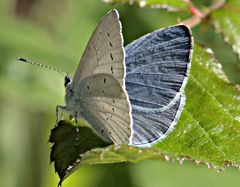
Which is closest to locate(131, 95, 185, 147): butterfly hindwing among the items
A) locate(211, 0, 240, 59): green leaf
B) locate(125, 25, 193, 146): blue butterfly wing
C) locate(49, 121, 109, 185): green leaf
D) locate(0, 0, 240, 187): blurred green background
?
locate(125, 25, 193, 146): blue butterfly wing

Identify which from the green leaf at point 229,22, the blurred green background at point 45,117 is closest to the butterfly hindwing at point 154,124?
the green leaf at point 229,22

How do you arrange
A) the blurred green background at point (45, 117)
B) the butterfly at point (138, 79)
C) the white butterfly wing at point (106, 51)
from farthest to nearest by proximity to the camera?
the blurred green background at point (45, 117) → the butterfly at point (138, 79) → the white butterfly wing at point (106, 51)

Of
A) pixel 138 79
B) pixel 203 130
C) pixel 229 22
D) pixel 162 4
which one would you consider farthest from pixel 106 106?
pixel 229 22

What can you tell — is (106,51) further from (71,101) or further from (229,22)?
(229,22)

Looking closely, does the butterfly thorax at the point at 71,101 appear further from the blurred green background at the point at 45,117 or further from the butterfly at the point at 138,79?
the blurred green background at the point at 45,117

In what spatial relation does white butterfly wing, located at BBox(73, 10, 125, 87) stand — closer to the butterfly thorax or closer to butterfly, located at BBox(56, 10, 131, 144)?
butterfly, located at BBox(56, 10, 131, 144)

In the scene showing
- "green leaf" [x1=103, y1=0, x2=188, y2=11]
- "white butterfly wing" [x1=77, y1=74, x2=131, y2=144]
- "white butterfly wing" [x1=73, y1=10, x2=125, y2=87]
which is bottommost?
"white butterfly wing" [x1=77, y1=74, x2=131, y2=144]
